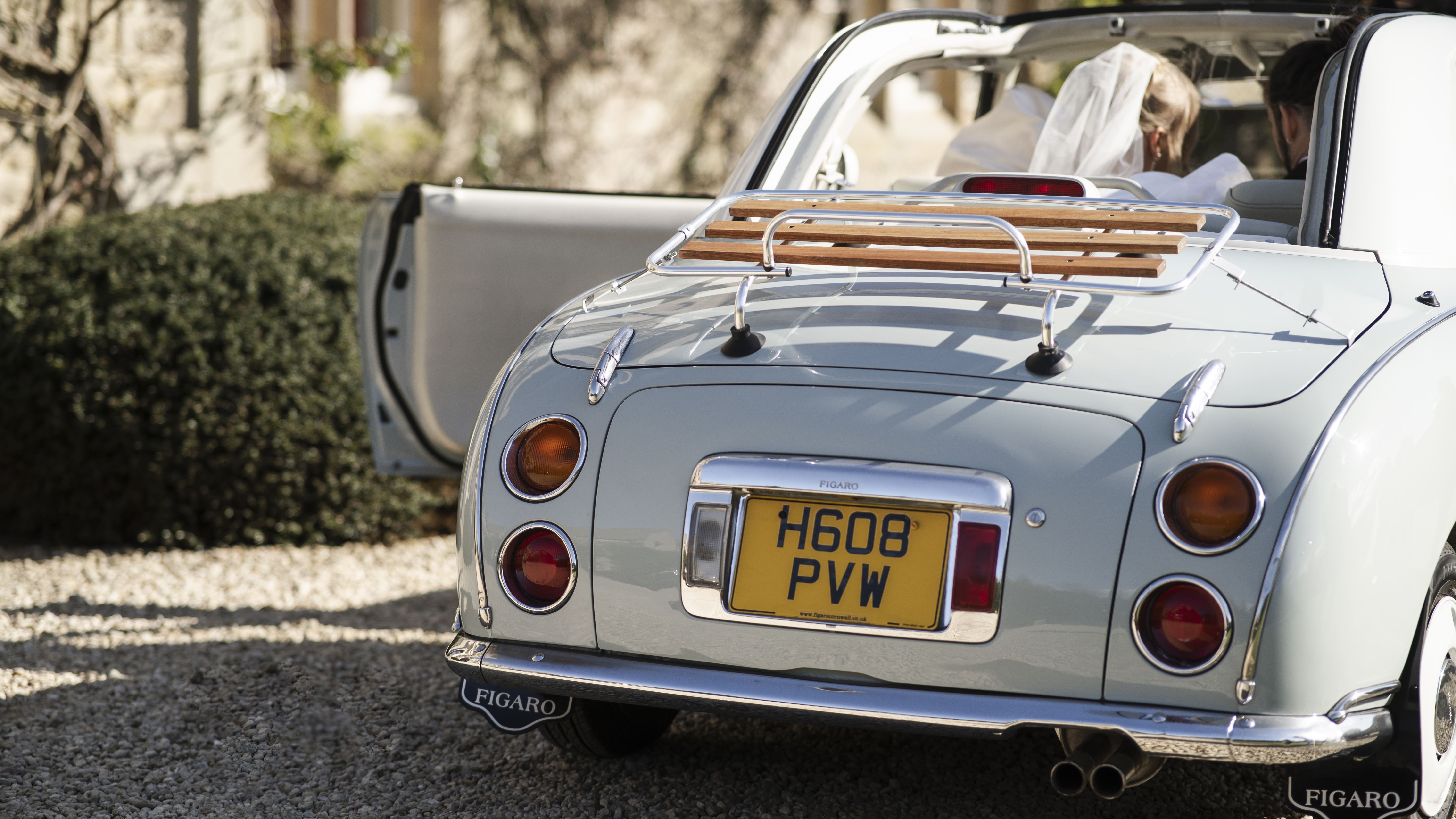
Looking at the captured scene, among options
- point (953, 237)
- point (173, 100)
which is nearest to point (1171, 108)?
point (953, 237)

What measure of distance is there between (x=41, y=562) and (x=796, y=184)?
3.20m

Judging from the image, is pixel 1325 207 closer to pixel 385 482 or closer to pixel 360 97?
pixel 385 482

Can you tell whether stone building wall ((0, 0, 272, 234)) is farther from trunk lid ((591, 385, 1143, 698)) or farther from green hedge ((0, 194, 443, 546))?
trunk lid ((591, 385, 1143, 698))

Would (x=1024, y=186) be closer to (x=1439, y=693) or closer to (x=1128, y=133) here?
(x=1128, y=133)

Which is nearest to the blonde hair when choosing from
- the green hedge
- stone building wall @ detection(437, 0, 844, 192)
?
the green hedge

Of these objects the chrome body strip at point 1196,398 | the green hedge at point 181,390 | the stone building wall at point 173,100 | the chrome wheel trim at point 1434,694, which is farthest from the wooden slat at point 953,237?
the stone building wall at point 173,100

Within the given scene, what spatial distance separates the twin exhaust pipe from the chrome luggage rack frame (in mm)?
603

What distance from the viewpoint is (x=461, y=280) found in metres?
3.70

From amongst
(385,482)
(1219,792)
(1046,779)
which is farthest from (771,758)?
(385,482)

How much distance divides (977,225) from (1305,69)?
1.71m

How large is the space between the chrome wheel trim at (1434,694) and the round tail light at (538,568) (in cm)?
146

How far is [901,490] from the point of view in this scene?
2.08 meters

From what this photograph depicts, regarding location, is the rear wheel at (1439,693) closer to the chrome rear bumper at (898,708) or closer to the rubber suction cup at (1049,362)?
the chrome rear bumper at (898,708)

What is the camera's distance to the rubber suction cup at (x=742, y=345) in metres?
2.30
